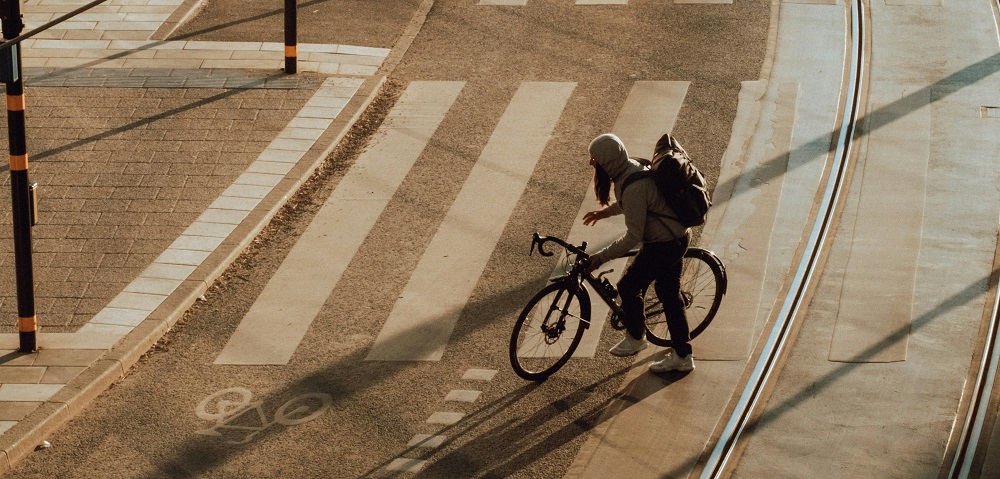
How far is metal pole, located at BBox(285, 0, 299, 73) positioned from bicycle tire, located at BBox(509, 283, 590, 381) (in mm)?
6775

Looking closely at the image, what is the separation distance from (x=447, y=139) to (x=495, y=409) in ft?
17.1

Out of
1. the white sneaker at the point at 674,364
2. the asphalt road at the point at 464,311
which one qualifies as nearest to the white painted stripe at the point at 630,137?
the asphalt road at the point at 464,311

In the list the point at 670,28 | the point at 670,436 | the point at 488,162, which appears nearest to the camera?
the point at 670,436

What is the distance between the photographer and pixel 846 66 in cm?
1507

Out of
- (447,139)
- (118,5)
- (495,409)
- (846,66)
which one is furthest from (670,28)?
(495,409)

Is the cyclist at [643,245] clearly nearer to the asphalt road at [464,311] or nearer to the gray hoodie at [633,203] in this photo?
the gray hoodie at [633,203]

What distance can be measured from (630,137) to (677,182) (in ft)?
16.2

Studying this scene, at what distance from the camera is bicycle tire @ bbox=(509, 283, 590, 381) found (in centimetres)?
915

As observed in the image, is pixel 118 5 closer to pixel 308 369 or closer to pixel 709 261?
pixel 308 369

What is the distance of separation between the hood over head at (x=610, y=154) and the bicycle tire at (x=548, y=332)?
97 cm

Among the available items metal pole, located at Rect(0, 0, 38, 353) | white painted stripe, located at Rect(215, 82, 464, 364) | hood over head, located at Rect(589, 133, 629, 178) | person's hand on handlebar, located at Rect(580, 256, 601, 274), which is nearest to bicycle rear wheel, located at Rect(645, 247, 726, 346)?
person's hand on handlebar, located at Rect(580, 256, 601, 274)

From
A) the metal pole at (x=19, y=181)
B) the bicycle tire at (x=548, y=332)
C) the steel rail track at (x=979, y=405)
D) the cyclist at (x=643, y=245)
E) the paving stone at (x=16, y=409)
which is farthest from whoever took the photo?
the metal pole at (x=19, y=181)

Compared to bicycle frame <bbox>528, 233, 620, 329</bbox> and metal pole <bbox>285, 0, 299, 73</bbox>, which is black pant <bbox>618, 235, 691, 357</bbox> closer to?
bicycle frame <bbox>528, 233, 620, 329</bbox>

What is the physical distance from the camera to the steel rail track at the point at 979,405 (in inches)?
322
